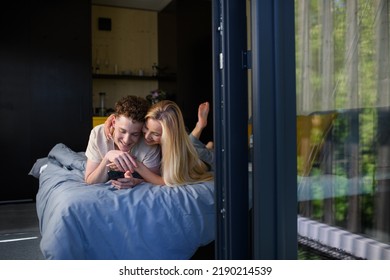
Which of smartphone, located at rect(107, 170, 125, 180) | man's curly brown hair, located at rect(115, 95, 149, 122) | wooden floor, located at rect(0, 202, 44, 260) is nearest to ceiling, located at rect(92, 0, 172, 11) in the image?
wooden floor, located at rect(0, 202, 44, 260)

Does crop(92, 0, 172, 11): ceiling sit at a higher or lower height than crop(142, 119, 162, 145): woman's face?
higher

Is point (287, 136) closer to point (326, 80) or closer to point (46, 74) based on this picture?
point (326, 80)

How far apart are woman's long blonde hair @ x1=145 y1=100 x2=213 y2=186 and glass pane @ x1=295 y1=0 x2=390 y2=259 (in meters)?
0.77

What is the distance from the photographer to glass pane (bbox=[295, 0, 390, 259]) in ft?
4.04

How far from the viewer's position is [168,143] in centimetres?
192

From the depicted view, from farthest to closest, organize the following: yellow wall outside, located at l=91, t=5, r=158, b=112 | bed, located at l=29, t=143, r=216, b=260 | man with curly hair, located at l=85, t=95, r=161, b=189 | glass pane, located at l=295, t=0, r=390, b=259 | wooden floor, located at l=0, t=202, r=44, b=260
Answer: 1. yellow wall outside, located at l=91, t=5, r=158, b=112
2. wooden floor, located at l=0, t=202, r=44, b=260
3. man with curly hair, located at l=85, t=95, r=161, b=189
4. bed, located at l=29, t=143, r=216, b=260
5. glass pane, located at l=295, t=0, r=390, b=259

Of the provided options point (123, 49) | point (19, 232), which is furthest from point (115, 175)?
point (123, 49)

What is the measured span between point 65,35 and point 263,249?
157 inches

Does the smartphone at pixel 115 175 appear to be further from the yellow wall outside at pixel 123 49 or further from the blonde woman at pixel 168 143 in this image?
the yellow wall outside at pixel 123 49

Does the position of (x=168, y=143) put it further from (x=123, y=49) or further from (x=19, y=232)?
(x=123, y=49)

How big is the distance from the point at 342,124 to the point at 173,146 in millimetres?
899

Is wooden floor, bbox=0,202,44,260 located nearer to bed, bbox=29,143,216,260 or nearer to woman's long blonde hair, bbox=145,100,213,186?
bed, bbox=29,143,216,260

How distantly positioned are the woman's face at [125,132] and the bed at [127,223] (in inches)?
9.4
